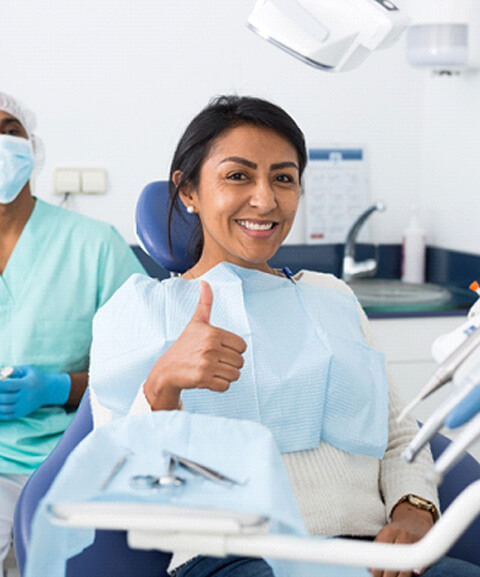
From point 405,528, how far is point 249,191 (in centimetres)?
Result: 58

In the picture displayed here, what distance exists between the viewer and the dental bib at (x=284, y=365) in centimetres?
124

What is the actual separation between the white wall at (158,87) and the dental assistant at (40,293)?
0.58m

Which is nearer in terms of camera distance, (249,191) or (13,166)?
(249,191)

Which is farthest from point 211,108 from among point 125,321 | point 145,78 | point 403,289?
point 403,289

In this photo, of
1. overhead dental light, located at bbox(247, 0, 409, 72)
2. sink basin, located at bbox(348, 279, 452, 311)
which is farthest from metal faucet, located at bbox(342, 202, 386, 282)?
overhead dental light, located at bbox(247, 0, 409, 72)

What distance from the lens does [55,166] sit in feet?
8.18

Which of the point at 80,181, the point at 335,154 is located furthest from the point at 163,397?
the point at 335,154

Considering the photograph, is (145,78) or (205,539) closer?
(205,539)

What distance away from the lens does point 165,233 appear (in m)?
1.60

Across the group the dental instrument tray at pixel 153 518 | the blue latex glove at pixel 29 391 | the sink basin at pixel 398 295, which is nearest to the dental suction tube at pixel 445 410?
the dental instrument tray at pixel 153 518

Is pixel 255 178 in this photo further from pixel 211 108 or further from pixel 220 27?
pixel 220 27

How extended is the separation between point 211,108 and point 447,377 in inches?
32.6

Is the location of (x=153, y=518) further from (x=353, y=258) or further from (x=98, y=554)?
(x=353, y=258)

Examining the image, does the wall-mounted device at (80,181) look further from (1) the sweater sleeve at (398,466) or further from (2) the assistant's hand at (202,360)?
(2) the assistant's hand at (202,360)
